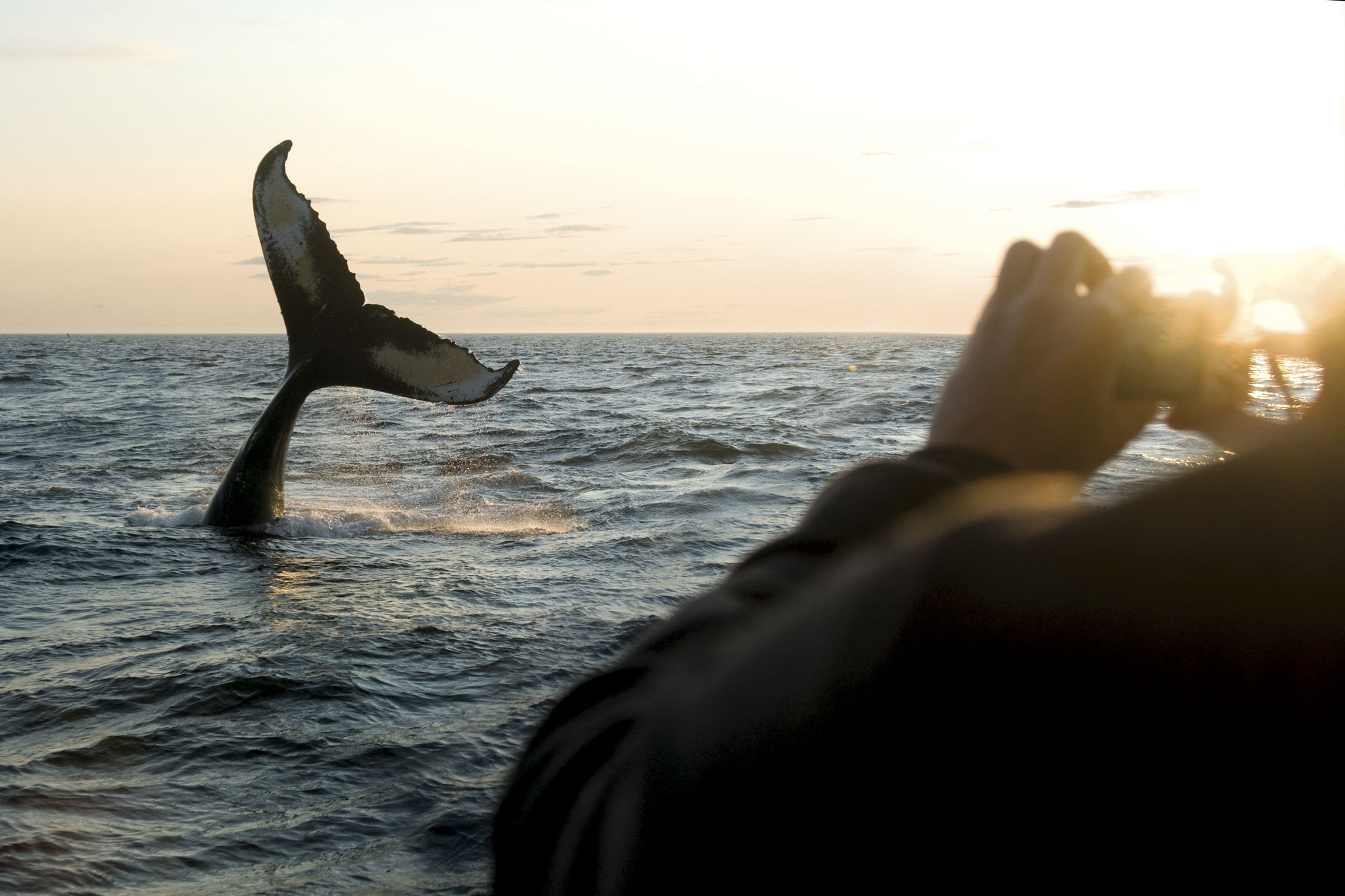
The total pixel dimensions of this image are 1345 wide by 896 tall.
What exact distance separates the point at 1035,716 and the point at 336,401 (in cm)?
2941

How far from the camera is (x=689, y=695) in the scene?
69cm

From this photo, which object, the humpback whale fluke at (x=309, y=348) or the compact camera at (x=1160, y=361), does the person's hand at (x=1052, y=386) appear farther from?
the humpback whale fluke at (x=309, y=348)

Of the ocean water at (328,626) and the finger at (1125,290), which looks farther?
the ocean water at (328,626)

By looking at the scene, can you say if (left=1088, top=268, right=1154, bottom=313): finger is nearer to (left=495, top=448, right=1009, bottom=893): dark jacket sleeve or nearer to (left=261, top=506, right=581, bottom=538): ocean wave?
(left=495, top=448, right=1009, bottom=893): dark jacket sleeve

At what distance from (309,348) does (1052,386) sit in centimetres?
977

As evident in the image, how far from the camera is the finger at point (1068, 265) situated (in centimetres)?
86

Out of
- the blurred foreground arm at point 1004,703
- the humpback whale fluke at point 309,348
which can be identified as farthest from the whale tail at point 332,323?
the blurred foreground arm at point 1004,703

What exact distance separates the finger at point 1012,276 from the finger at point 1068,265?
1 cm

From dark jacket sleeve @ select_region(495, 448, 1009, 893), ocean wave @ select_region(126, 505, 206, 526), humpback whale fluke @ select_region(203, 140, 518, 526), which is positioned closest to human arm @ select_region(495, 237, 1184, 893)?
dark jacket sleeve @ select_region(495, 448, 1009, 893)

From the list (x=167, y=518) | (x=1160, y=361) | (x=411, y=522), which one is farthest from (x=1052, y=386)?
(x=167, y=518)

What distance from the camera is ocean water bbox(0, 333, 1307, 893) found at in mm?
3789

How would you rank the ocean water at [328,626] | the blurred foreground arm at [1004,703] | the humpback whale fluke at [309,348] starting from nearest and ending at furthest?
the blurred foreground arm at [1004,703], the ocean water at [328,626], the humpback whale fluke at [309,348]

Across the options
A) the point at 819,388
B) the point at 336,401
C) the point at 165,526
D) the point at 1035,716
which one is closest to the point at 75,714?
the point at 165,526

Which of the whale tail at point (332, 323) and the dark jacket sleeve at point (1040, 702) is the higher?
the whale tail at point (332, 323)
